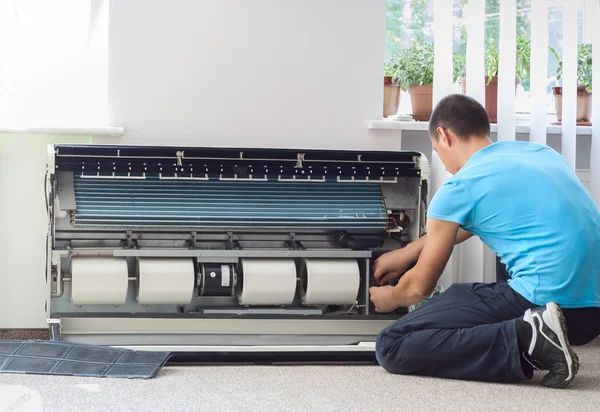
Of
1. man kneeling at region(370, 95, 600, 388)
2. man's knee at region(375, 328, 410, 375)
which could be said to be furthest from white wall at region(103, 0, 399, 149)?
man's knee at region(375, 328, 410, 375)

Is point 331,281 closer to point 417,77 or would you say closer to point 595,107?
point 417,77

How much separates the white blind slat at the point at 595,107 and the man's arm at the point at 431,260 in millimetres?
1214

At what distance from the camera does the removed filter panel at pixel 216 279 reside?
117 inches

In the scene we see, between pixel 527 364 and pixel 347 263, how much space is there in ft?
2.82

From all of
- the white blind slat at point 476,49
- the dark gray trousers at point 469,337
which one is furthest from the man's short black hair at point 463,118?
the white blind slat at point 476,49

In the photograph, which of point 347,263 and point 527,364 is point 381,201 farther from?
point 527,364

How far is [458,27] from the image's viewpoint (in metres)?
3.88

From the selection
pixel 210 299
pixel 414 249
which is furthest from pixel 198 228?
pixel 414 249

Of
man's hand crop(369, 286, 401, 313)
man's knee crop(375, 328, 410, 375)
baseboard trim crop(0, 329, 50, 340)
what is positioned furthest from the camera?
baseboard trim crop(0, 329, 50, 340)

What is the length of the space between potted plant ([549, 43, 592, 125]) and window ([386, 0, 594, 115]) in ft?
0.52

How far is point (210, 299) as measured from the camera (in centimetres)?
314

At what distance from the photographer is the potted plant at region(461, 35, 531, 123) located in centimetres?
362

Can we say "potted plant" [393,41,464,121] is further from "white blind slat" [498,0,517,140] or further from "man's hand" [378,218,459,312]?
"man's hand" [378,218,459,312]

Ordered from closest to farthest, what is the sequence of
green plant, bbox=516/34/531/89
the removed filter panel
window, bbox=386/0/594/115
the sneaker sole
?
1. the sneaker sole
2. the removed filter panel
3. green plant, bbox=516/34/531/89
4. window, bbox=386/0/594/115
